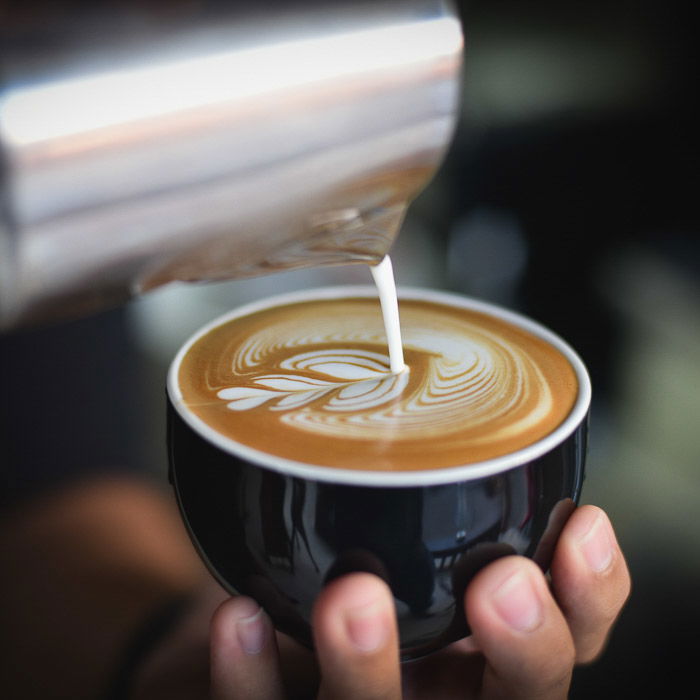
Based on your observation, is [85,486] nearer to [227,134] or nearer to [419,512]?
[419,512]

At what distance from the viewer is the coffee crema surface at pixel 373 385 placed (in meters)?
0.49

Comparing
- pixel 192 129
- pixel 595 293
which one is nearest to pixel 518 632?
pixel 192 129

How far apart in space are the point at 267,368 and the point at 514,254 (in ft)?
3.74

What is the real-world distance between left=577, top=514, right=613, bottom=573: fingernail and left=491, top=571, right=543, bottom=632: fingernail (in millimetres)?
69

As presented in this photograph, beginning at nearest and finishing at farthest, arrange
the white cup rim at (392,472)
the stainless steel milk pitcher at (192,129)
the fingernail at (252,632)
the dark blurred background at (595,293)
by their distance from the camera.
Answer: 1. the stainless steel milk pitcher at (192,129)
2. the white cup rim at (392,472)
3. the fingernail at (252,632)
4. the dark blurred background at (595,293)

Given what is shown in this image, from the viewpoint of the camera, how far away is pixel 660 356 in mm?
1410

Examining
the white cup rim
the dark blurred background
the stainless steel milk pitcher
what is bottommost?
the dark blurred background

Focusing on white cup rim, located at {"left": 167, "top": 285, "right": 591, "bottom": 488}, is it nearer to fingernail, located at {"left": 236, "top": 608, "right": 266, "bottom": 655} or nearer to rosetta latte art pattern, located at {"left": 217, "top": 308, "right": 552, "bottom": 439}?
rosetta latte art pattern, located at {"left": 217, "top": 308, "right": 552, "bottom": 439}

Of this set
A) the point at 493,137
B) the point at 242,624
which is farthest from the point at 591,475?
the point at 242,624

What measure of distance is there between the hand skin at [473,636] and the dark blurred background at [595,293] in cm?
50

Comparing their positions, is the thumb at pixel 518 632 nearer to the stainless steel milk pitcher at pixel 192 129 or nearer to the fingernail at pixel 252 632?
the fingernail at pixel 252 632

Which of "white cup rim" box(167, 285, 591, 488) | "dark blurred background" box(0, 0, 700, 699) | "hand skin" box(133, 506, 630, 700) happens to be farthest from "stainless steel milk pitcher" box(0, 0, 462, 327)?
"dark blurred background" box(0, 0, 700, 699)

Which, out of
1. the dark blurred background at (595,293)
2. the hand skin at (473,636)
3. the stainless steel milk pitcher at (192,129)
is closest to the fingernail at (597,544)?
the hand skin at (473,636)

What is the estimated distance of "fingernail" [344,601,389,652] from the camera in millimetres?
443
